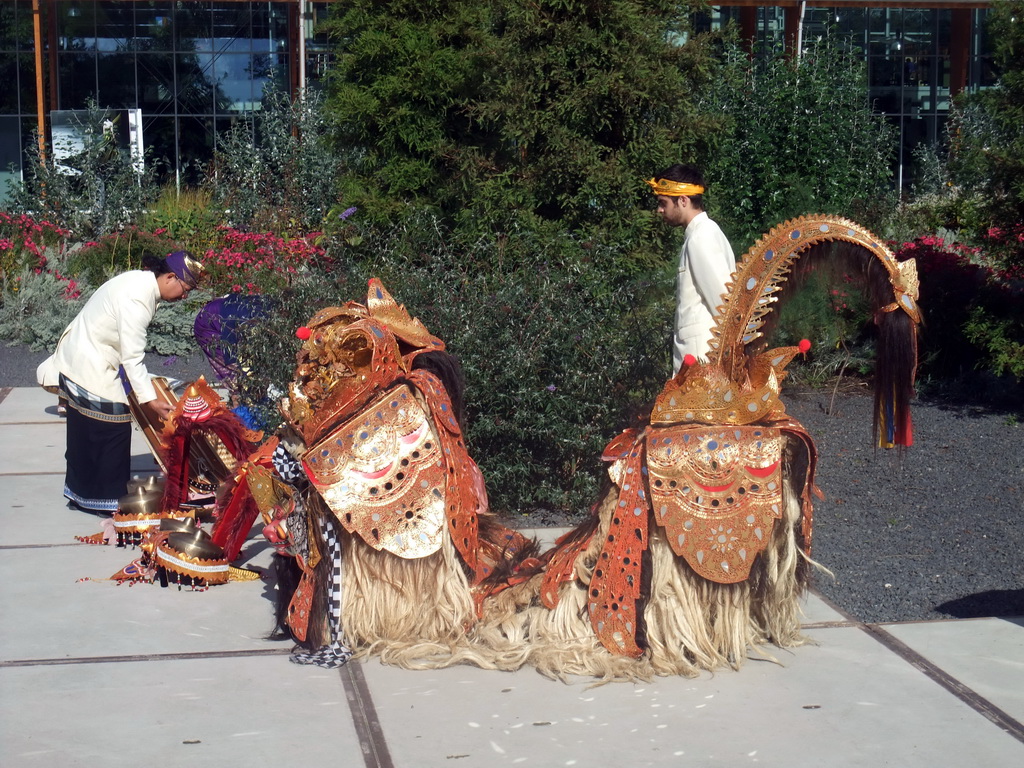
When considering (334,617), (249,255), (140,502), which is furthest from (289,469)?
(249,255)

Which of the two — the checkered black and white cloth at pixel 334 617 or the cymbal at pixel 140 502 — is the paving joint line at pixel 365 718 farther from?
the cymbal at pixel 140 502

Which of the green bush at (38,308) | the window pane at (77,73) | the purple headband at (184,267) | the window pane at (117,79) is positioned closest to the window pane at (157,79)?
the window pane at (117,79)

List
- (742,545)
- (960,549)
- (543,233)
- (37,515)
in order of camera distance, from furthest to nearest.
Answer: (543,233) → (37,515) → (960,549) → (742,545)

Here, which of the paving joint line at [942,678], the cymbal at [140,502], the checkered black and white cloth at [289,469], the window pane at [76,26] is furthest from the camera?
the window pane at [76,26]

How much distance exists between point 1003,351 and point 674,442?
190 inches

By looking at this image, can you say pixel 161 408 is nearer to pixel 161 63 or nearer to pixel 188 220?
pixel 188 220

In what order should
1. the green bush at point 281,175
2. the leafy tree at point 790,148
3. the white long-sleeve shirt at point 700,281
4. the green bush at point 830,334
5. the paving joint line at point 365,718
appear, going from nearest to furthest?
the paving joint line at point 365,718 < the white long-sleeve shirt at point 700,281 < the green bush at point 830,334 < the leafy tree at point 790,148 < the green bush at point 281,175

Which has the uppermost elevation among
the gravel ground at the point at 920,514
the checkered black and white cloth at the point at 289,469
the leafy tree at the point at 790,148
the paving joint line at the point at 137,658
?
the leafy tree at the point at 790,148

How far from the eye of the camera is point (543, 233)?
7559mm

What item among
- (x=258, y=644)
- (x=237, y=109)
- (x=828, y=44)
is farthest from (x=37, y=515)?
(x=237, y=109)

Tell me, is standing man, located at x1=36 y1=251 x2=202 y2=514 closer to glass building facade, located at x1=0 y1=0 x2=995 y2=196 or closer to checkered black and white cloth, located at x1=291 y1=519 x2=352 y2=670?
checkered black and white cloth, located at x1=291 y1=519 x2=352 y2=670

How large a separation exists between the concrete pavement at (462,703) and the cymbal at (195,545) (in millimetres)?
253

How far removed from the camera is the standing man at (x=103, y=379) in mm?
5934

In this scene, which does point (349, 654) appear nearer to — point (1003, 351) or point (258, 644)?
point (258, 644)
